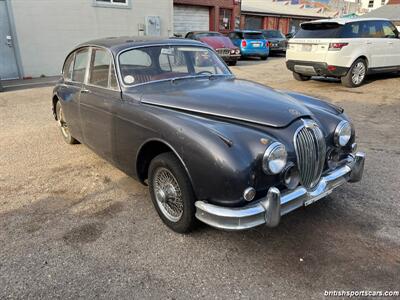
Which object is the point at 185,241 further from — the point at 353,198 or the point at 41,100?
the point at 41,100

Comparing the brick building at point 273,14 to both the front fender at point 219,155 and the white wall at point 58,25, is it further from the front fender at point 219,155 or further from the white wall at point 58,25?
the front fender at point 219,155

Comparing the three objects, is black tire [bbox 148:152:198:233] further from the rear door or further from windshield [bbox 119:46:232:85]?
the rear door

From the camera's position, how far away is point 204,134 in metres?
2.88

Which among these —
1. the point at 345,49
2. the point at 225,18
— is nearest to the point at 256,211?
the point at 345,49

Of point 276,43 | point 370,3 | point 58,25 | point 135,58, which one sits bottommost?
point 276,43

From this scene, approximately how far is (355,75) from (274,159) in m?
8.58

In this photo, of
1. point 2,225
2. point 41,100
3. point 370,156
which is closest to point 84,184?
point 2,225

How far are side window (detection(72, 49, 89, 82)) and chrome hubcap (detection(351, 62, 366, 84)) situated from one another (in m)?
7.92

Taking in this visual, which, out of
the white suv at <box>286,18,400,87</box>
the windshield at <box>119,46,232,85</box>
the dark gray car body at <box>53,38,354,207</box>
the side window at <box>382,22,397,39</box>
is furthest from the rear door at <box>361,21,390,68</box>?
the windshield at <box>119,46,232,85</box>

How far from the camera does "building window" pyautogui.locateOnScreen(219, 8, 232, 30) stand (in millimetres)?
23644

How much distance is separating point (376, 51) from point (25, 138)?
9.46m

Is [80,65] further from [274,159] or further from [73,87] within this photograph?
[274,159]

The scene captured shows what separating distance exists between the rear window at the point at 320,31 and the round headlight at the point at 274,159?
7.91 metres

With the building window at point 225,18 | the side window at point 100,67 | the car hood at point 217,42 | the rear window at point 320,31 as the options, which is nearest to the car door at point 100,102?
the side window at point 100,67
